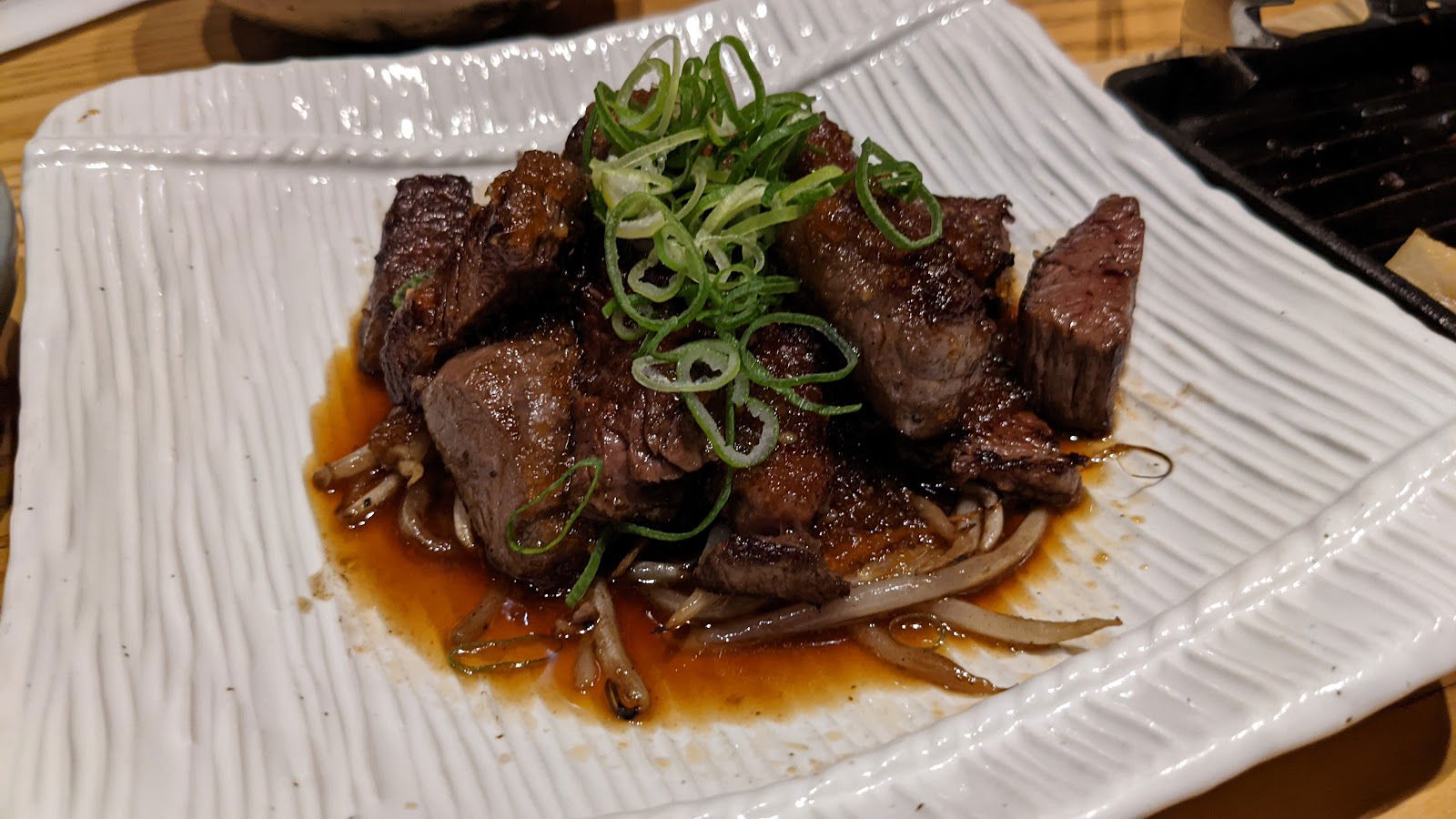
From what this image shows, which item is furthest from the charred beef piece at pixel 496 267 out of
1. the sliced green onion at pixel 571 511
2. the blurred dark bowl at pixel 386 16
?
the blurred dark bowl at pixel 386 16

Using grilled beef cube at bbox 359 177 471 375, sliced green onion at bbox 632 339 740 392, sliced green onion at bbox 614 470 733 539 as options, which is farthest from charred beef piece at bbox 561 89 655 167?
sliced green onion at bbox 614 470 733 539

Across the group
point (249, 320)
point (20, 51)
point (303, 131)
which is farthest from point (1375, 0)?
point (20, 51)

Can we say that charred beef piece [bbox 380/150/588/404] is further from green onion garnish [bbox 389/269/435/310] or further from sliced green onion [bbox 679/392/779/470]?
sliced green onion [bbox 679/392/779/470]

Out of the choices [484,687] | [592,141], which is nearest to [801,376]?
[592,141]

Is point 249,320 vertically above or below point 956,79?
below

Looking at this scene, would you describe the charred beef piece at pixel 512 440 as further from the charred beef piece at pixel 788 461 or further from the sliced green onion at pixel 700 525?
the charred beef piece at pixel 788 461

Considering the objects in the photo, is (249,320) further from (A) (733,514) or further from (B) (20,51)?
(B) (20,51)

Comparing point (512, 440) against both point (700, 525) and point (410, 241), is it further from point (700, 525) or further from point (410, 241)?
point (410, 241)
